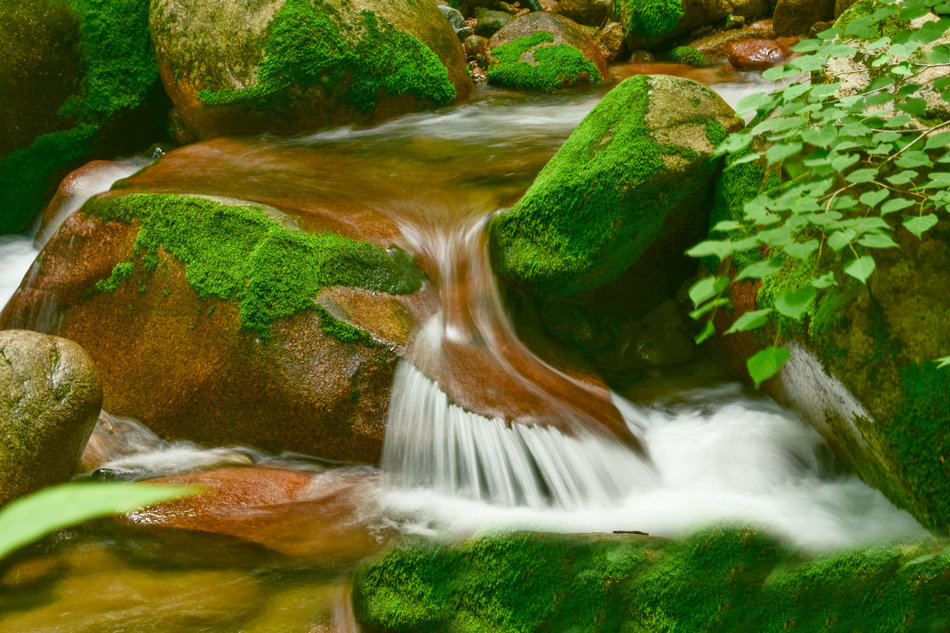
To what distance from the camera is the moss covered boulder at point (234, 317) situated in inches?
156

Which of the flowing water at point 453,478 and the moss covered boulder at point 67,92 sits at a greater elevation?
the moss covered boulder at point 67,92

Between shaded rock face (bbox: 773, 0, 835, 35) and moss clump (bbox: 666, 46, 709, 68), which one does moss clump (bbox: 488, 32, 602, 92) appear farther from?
shaded rock face (bbox: 773, 0, 835, 35)

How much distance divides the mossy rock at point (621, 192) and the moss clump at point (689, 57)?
636 cm

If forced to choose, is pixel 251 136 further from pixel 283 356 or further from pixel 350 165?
pixel 283 356

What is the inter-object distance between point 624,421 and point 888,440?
1.36 meters

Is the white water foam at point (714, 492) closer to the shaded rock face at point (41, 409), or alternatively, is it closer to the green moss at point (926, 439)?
the green moss at point (926, 439)

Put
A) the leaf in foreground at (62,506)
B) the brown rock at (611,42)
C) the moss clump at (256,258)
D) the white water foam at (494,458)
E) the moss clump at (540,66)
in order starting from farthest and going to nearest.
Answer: the brown rock at (611,42) → the moss clump at (540,66) → the moss clump at (256,258) → the white water foam at (494,458) → the leaf in foreground at (62,506)

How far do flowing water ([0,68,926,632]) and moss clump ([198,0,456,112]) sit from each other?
6.71 feet

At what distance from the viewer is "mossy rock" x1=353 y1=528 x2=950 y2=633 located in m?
2.16

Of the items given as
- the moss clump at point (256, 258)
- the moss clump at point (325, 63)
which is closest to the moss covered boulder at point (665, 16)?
the moss clump at point (325, 63)

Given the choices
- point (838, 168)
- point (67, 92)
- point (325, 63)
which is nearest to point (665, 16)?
point (325, 63)

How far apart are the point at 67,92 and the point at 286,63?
249cm

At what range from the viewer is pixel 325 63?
691cm

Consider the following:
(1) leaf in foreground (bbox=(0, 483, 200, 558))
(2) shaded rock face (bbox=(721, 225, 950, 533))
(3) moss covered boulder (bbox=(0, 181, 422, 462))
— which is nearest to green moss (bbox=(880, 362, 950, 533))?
(2) shaded rock face (bbox=(721, 225, 950, 533))
